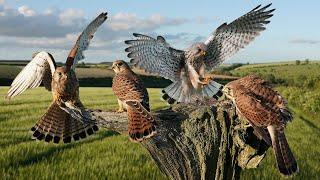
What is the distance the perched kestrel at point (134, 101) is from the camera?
5.78 m

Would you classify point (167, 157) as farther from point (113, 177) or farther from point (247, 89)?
point (113, 177)

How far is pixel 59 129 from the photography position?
668 cm

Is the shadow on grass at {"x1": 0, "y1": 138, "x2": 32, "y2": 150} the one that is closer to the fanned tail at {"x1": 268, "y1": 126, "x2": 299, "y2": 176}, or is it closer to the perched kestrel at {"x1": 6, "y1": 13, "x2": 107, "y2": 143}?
the perched kestrel at {"x1": 6, "y1": 13, "x2": 107, "y2": 143}

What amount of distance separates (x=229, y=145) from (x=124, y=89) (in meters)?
1.54

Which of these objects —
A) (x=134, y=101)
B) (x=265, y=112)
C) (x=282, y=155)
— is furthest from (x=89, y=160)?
(x=282, y=155)

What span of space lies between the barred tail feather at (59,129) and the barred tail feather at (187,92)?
2778 millimetres

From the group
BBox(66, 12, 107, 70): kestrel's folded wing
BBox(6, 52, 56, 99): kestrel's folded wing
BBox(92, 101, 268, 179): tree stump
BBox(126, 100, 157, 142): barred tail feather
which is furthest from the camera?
BBox(6, 52, 56, 99): kestrel's folded wing

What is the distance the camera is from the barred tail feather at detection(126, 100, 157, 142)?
226 inches

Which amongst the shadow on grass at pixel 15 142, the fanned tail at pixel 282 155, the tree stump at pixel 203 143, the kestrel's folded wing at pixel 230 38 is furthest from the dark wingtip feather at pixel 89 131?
the shadow on grass at pixel 15 142

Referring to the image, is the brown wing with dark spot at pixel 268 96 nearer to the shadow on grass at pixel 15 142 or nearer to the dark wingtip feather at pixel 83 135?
the dark wingtip feather at pixel 83 135

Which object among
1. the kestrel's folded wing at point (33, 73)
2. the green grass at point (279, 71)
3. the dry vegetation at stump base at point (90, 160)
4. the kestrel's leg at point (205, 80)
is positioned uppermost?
the kestrel's folded wing at point (33, 73)

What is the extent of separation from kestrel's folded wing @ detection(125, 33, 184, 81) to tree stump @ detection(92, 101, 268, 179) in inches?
70.2

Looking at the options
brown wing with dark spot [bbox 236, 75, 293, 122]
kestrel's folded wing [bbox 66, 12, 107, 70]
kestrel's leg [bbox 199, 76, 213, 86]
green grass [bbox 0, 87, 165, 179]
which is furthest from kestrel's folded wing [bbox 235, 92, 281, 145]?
green grass [bbox 0, 87, 165, 179]

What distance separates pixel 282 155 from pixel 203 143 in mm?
1115
